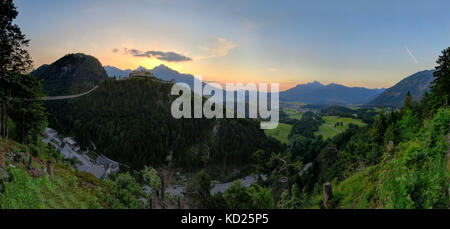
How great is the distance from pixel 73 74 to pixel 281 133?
168m

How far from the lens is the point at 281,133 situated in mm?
118812

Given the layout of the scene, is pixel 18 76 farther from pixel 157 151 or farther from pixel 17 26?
pixel 157 151

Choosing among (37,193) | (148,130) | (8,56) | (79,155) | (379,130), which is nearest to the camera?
(37,193)

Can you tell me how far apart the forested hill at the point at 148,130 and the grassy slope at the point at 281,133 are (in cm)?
656

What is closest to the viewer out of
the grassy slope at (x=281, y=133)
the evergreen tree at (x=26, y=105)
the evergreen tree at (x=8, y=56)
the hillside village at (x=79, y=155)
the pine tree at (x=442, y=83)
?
the evergreen tree at (x=8, y=56)

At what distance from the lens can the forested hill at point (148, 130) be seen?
99.4m

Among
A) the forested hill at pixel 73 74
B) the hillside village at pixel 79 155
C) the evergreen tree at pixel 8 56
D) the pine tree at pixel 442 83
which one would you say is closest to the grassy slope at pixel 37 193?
the evergreen tree at pixel 8 56

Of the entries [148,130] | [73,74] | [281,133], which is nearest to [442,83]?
[281,133]

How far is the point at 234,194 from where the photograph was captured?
19.0 meters

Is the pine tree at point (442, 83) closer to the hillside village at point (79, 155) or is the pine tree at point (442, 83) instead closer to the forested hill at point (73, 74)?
the hillside village at point (79, 155)

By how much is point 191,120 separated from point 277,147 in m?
50.3

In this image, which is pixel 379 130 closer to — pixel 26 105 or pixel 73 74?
pixel 26 105

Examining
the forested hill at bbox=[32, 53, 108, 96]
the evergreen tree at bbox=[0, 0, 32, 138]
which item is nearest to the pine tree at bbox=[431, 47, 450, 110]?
the evergreen tree at bbox=[0, 0, 32, 138]
